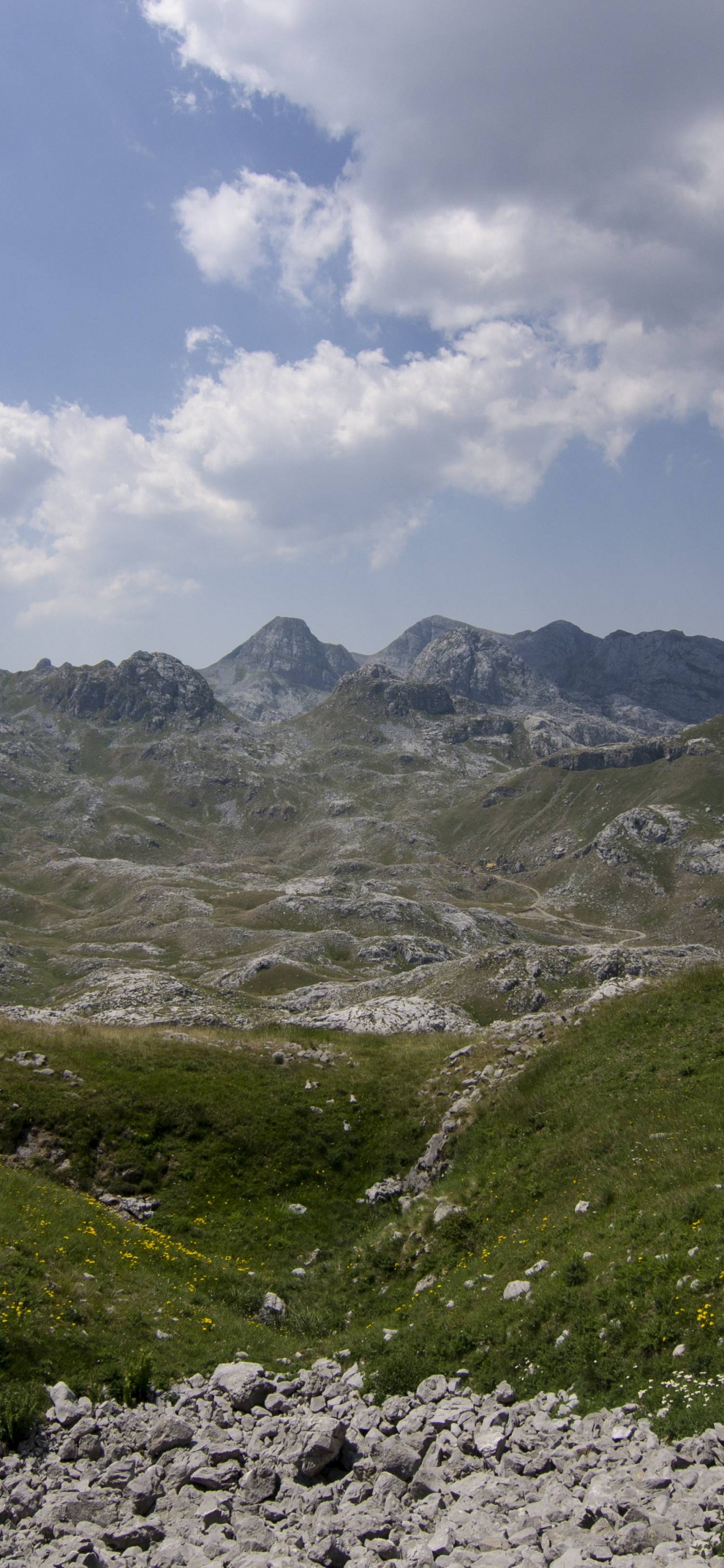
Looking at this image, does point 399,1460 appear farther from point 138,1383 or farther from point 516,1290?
point 138,1383

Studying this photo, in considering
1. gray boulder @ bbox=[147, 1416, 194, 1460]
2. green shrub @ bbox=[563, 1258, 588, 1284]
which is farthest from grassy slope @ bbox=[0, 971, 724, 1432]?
gray boulder @ bbox=[147, 1416, 194, 1460]

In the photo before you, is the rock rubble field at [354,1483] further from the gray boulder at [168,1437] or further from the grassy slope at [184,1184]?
the grassy slope at [184,1184]

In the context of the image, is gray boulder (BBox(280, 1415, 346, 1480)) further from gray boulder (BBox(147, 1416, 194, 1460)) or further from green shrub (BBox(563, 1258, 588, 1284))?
green shrub (BBox(563, 1258, 588, 1284))

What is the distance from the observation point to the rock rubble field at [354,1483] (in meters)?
11.5

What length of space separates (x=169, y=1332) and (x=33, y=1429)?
509cm

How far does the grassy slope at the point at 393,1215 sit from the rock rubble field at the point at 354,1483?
3.75ft

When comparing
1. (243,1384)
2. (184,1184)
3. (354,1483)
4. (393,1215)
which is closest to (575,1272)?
(354,1483)

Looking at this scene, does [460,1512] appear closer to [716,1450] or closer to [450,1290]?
[716,1450]

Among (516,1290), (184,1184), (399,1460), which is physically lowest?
(184,1184)

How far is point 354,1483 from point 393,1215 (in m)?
17.3

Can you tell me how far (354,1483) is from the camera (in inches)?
564

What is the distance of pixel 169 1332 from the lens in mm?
20234

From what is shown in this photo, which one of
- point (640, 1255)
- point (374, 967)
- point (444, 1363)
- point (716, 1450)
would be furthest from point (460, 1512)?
point (374, 967)

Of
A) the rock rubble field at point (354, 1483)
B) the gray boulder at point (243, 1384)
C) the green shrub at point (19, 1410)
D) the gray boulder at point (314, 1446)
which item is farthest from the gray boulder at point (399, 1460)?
the green shrub at point (19, 1410)
